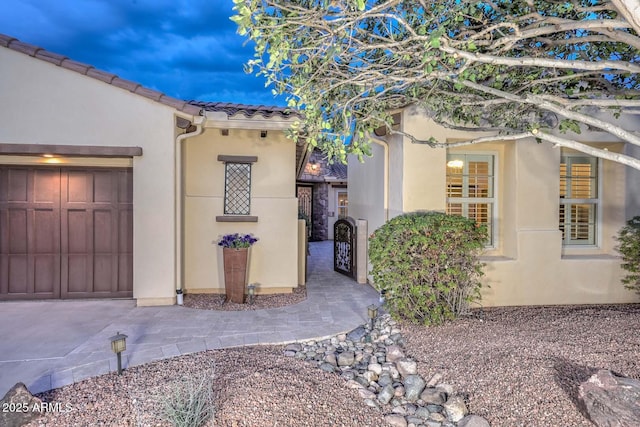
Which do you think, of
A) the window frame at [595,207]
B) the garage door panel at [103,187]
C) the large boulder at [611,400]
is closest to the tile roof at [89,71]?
the garage door panel at [103,187]

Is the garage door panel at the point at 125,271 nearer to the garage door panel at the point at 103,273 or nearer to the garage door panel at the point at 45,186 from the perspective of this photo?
the garage door panel at the point at 103,273

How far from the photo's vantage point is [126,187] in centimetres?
682

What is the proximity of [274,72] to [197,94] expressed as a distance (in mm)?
100978

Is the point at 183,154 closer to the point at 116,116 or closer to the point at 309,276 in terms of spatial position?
the point at 116,116

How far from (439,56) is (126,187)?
19.9 ft

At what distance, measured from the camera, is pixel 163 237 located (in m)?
6.34

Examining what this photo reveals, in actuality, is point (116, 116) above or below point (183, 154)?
above

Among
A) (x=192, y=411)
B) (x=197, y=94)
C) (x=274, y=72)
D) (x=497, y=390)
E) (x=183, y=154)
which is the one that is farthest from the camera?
(x=197, y=94)

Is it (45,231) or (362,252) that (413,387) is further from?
(45,231)

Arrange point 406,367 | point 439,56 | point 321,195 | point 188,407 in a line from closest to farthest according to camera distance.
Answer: point 188,407
point 439,56
point 406,367
point 321,195

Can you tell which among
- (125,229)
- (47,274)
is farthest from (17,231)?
(125,229)

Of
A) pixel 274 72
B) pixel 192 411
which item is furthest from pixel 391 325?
pixel 274 72

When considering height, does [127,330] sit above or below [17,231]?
below

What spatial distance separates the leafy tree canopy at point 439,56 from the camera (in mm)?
3322
